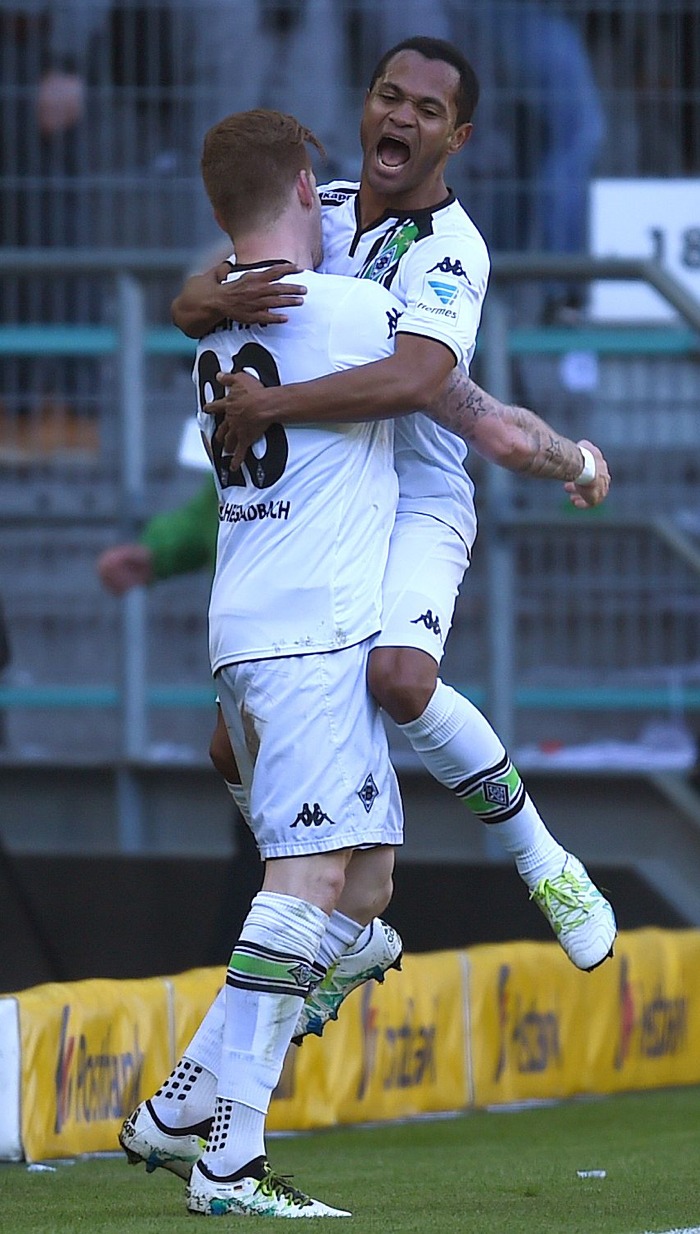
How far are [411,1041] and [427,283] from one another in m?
2.82

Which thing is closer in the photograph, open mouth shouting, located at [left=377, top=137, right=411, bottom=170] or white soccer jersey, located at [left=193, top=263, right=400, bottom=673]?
white soccer jersey, located at [left=193, top=263, right=400, bottom=673]

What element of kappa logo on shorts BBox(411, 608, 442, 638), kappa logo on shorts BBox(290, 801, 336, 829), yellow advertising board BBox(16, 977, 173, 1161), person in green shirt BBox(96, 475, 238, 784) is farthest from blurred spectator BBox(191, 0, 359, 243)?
kappa logo on shorts BBox(290, 801, 336, 829)

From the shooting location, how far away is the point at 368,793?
14.4 ft

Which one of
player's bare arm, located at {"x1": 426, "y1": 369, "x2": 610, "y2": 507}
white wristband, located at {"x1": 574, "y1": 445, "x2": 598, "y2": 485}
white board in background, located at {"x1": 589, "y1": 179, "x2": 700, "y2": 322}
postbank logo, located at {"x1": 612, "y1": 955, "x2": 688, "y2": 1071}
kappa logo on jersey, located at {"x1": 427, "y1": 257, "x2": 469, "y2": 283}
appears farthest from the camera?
white board in background, located at {"x1": 589, "y1": 179, "x2": 700, "y2": 322}

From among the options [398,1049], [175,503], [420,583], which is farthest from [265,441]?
[175,503]

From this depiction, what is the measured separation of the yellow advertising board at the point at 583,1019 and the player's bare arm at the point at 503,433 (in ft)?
7.95

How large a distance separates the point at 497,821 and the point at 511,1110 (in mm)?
2286

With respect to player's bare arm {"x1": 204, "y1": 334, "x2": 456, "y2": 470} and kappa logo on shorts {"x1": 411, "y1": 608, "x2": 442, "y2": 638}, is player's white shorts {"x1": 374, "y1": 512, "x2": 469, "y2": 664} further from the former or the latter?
player's bare arm {"x1": 204, "y1": 334, "x2": 456, "y2": 470}

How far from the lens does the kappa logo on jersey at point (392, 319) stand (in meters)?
4.48

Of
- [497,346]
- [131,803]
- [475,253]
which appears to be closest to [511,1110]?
[131,803]

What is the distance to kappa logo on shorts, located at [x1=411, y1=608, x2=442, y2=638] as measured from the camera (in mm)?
4570

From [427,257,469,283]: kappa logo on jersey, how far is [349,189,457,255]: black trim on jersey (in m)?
0.12

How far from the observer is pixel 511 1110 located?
686cm

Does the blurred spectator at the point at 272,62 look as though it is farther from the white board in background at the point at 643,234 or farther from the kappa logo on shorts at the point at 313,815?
the kappa logo on shorts at the point at 313,815
